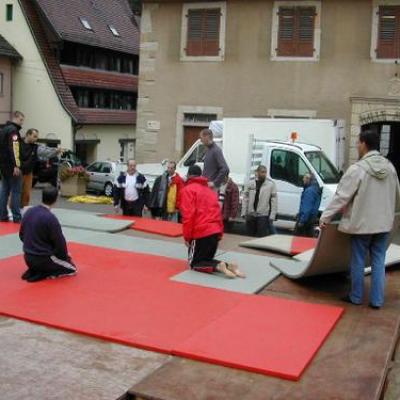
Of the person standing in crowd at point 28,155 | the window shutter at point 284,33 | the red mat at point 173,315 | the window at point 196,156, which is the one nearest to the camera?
the red mat at point 173,315

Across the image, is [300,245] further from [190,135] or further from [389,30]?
[190,135]

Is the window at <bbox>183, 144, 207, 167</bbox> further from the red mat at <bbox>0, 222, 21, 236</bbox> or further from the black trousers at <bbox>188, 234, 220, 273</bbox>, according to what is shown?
the black trousers at <bbox>188, 234, 220, 273</bbox>

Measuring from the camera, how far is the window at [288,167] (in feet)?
47.7

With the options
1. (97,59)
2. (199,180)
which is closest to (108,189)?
(97,59)

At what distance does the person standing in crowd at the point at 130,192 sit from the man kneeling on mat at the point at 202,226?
4.61 meters

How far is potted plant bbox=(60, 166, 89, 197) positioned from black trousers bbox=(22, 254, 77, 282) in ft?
55.9

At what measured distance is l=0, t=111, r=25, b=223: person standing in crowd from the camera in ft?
34.8

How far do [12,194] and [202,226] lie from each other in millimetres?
4475

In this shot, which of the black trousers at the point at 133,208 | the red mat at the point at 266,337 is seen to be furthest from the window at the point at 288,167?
the red mat at the point at 266,337

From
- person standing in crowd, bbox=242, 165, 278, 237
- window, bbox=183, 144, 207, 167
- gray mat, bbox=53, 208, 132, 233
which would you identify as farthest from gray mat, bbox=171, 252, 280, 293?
window, bbox=183, 144, 207, 167

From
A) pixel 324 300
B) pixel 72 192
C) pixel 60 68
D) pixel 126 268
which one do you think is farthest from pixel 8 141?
pixel 60 68

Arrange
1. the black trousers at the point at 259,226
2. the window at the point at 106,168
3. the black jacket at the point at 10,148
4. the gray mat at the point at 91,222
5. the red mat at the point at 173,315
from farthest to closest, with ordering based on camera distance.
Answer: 1. the window at the point at 106,168
2. the black trousers at the point at 259,226
3. the gray mat at the point at 91,222
4. the black jacket at the point at 10,148
5. the red mat at the point at 173,315

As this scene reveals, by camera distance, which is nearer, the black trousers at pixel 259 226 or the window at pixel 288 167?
the black trousers at pixel 259 226

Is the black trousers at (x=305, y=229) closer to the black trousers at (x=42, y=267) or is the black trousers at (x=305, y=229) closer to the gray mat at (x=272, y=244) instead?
the gray mat at (x=272, y=244)
